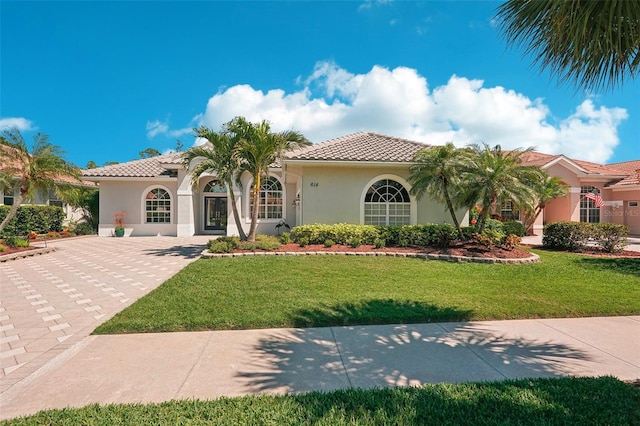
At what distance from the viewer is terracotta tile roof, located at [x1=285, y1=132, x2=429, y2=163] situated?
13867mm

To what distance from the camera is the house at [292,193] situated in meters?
14.3

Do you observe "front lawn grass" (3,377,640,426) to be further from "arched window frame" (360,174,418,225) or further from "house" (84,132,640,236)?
"arched window frame" (360,174,418,225)

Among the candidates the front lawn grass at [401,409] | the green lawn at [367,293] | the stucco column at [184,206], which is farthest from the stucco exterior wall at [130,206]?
the front lawn grass at [401,409]

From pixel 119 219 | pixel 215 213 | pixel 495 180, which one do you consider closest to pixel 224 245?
pixel 215 213

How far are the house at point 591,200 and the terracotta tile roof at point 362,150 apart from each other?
10496mm

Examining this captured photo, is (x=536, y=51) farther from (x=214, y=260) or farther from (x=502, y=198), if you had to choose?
(x=214, y=260)

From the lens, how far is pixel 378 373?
370 centimetres

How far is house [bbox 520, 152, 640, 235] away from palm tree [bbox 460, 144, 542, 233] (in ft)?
34.5

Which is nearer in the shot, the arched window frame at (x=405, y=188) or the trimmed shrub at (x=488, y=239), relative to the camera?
the trimmed shrub at (x=488, y=239)

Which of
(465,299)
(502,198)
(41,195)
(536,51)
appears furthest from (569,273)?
(41,195)

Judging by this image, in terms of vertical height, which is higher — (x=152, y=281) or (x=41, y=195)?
(x=41, y=195)

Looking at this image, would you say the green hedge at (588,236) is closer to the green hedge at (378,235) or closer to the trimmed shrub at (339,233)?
the green hedge at (378,235)

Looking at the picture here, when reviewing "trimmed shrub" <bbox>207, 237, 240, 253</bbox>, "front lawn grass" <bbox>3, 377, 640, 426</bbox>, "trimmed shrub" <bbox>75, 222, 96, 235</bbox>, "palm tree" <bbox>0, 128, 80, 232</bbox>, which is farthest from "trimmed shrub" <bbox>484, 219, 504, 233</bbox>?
"trimmed shrub" <bbox>75, 222, 96, 235</bbox>

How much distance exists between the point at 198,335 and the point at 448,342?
3.99 m
